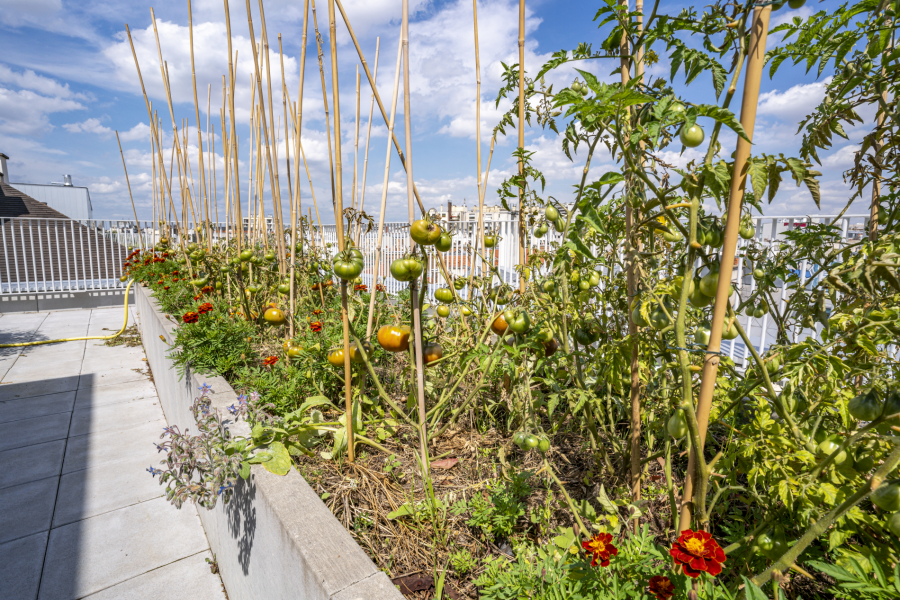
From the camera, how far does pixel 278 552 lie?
1201mm

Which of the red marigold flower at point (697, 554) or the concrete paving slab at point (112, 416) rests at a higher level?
the red marigold flower at point (697, 554)

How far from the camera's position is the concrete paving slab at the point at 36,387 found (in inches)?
138

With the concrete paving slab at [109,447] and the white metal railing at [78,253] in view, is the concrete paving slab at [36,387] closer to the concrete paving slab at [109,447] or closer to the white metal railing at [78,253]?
the concrete paving slab at [109,447]

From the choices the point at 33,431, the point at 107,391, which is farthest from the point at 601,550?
the point at 107,391

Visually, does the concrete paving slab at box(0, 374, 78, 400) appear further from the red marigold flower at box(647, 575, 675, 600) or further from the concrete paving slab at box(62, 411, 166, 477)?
the red marigold flower at box(647, 575, 675, 600)

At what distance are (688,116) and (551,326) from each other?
0.80 meters

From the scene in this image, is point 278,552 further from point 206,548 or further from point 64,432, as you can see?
point 64,432

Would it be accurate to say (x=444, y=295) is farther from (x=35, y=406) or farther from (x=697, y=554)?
(x=35, y=406)

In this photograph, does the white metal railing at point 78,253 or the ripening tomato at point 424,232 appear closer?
the ripening tomato at point 424,232

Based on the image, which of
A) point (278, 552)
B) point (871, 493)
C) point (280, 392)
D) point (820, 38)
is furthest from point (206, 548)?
point (820, 38)

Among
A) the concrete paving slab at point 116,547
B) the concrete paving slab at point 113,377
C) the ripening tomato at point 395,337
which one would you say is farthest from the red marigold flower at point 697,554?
the concrete paving slab at point 113,377

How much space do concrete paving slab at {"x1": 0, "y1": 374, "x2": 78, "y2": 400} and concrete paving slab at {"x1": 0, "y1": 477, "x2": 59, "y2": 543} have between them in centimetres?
168

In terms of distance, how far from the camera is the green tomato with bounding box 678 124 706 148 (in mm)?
637

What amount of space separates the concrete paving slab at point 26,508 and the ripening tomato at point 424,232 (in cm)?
223
